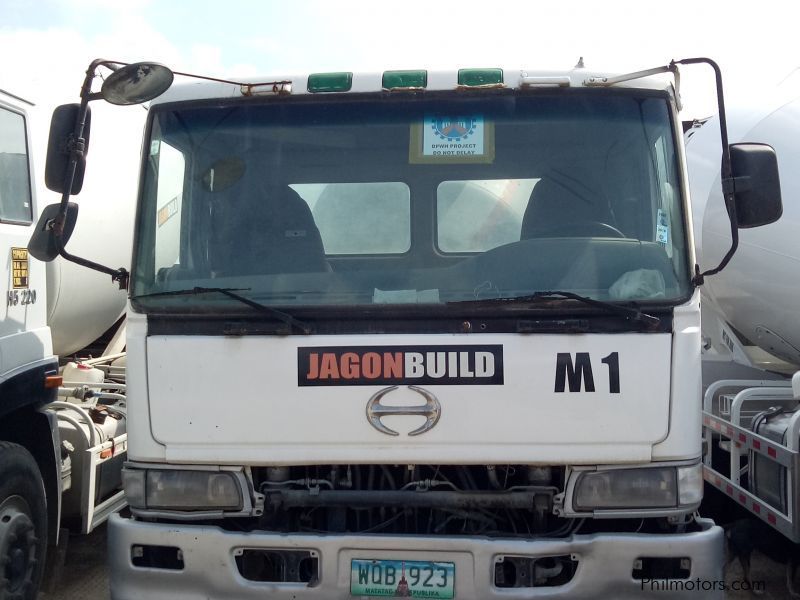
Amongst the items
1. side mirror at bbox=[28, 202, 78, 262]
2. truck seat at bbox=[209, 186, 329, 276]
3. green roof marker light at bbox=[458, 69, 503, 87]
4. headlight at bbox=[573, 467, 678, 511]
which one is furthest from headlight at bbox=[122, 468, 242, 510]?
green roof marker light at bbox=[458, 69, 503, 87]

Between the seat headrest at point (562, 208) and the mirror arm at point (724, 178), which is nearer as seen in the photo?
the mirror arm at point (724, 178)

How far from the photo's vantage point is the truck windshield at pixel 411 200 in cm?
320

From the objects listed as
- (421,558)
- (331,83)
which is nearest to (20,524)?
(421,558)

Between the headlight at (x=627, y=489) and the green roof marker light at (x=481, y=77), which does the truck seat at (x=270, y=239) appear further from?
the headlight at (x=627, y=489)

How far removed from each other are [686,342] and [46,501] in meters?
3.20

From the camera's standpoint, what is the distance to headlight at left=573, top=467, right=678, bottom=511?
3090 millimetres

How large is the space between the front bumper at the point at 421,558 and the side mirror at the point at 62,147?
1366 millimetres

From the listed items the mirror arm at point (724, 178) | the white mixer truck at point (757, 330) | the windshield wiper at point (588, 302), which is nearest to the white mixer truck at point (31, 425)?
the windshield wiper at point (588, 302)

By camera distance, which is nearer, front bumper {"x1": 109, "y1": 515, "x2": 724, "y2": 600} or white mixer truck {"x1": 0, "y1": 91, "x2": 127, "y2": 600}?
front bumper {"x1": 109, "y1": 515, "x2": 724, "y2": 600}

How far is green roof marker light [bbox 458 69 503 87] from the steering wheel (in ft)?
2.00

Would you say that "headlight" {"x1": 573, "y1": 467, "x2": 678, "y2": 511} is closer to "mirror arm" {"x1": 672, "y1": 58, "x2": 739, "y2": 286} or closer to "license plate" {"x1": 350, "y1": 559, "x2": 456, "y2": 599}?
"license plate" {"x1": 350, "y1": 559, "x2": 456, "y2": 599}

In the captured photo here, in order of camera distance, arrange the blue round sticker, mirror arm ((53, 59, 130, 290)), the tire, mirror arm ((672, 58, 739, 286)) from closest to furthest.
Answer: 1. mirror arm ((672, 58, 739, 286))
2. mirror arm ((53, 59, 130, 290))
3. the blue round sticker
4. the tire

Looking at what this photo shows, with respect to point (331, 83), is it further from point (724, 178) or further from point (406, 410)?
point (724, 178)

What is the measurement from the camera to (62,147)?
10.7ft
